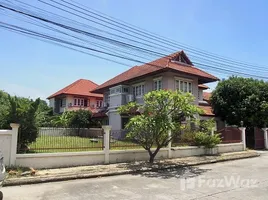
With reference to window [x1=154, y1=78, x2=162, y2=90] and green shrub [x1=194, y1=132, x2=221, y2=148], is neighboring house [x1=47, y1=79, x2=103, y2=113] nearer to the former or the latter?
window [x1=154, y1=78, x2=162, y2=90]

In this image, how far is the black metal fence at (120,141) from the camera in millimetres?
13085

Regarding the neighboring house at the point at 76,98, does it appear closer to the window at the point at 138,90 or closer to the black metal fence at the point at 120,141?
the window at the point at 138,90

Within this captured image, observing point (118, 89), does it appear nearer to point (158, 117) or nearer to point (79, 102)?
point (158, 117)

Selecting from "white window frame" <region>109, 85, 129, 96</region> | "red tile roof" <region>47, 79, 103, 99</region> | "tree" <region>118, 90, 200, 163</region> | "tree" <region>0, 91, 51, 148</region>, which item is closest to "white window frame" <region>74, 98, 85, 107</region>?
"red tile roof" <region>47, 79, 103, 99</region>

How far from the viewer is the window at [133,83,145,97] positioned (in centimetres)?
2438

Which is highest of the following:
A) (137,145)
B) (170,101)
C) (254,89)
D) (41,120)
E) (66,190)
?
(254,89)

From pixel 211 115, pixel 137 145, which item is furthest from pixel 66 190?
pixel 211 115

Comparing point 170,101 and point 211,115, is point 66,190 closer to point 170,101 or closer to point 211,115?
point 170,101

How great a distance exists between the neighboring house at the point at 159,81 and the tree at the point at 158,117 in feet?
24.1

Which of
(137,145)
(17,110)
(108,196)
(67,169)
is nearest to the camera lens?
(108,196)

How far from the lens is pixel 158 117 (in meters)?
12.8

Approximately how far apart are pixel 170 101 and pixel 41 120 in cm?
618

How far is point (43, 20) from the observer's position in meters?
10.3

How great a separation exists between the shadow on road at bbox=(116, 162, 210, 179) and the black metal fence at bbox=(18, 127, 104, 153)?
68.8 inches
